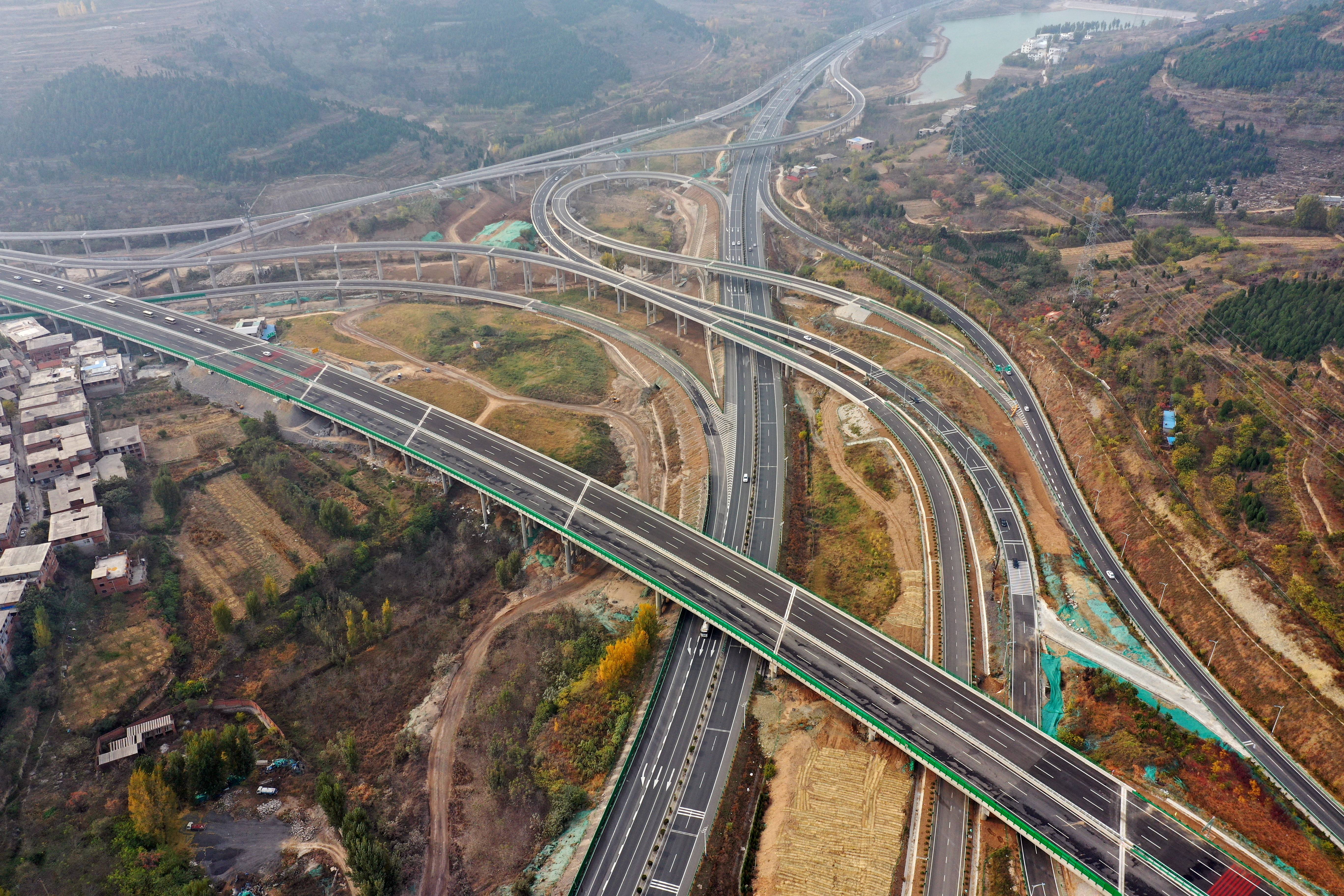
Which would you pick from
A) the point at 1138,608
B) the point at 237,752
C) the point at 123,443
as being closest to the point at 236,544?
the point at 123,443

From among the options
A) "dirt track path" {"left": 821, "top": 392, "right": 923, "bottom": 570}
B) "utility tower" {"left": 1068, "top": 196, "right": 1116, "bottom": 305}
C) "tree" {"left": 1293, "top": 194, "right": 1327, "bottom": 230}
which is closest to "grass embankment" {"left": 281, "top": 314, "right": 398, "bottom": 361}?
"dirt track path" {"left": 821, "top": 392, "right": 923, "bottom": 570}

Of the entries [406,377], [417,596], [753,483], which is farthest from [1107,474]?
[406,377]

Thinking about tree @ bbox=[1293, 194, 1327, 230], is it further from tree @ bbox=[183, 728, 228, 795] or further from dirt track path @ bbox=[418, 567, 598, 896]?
tree @ bbox=[183, 728, 228, 795]

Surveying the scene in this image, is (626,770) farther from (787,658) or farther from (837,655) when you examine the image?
(837,655)

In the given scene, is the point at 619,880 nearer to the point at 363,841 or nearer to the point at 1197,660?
the point at 363,841

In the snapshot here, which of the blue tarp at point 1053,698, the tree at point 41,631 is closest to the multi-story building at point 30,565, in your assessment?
the tree at point 41,631

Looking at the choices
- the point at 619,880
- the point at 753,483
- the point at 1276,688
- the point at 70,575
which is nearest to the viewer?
the point at 619,880

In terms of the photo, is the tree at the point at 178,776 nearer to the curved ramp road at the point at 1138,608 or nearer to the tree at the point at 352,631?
the tree at the point at 352,631
